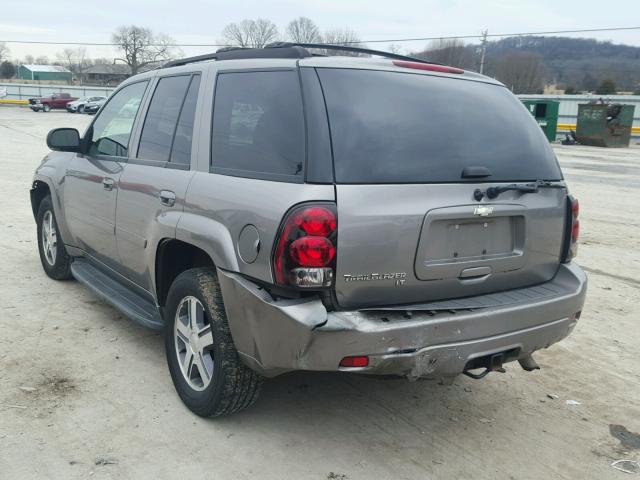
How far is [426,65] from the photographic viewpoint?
10.8ft

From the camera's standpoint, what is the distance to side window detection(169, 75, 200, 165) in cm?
348

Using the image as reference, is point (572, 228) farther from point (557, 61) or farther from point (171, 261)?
point (557, 61)

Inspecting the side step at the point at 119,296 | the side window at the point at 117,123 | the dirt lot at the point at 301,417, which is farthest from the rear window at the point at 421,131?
the side window at the point at 117,123

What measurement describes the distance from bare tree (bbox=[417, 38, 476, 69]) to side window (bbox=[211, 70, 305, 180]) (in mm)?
65040

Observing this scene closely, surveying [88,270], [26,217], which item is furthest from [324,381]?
[26,217]

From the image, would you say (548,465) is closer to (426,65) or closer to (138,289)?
(426,65)

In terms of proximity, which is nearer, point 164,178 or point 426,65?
point 426,65

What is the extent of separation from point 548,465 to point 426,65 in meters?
2.19

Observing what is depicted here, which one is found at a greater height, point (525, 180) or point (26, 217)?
point (525, 180)

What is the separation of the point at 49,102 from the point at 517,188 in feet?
165

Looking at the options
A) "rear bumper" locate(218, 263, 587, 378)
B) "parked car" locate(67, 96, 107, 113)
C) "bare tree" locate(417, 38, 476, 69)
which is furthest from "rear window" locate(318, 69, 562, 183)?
"bare tree" locate(417, 38, 476, 69)

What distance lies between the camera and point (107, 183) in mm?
4223

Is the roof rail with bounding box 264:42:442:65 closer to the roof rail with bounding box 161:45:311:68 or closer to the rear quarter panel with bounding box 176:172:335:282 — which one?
the roof rail with bounding box 161:45:311:68

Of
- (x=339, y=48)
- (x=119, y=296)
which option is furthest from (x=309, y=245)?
(x=119, y=296)
